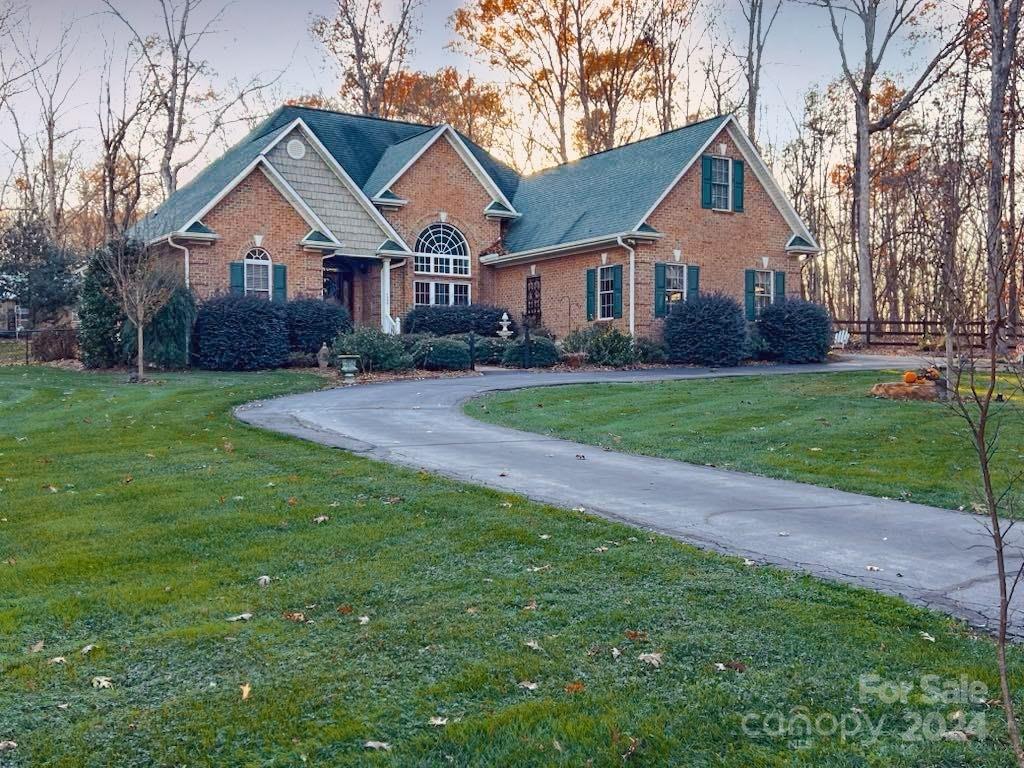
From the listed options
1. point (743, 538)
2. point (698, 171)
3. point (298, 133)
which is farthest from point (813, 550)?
point (298, 133)

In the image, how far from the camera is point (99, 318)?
23.0 metres

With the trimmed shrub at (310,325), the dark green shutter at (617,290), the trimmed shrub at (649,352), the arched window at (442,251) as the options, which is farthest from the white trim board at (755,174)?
the trimmed shrub at (310,325)

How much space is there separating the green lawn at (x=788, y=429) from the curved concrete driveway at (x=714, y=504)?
21.6 inches

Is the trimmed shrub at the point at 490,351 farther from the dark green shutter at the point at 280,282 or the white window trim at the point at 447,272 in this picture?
the white window trim at the point at 447,272

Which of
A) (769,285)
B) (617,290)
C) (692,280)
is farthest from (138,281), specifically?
(769,285)

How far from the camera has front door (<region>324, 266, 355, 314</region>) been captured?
100 feet

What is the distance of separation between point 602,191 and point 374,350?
12.1 m

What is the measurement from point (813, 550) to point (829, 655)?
208cm

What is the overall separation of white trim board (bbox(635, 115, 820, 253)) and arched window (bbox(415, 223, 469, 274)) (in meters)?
7.67

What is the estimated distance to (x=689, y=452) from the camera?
10.9 meters

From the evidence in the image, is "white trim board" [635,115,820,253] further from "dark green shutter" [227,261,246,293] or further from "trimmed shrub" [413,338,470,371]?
"dark green shutter" [227,261,246,293]

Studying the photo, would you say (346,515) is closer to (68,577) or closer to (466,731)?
(68,577)

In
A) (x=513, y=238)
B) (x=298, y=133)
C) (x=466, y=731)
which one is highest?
(x=298, y=133)

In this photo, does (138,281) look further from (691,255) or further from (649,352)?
(691,255)
